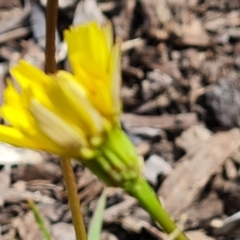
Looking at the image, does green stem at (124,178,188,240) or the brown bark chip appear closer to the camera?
green stem at (124,178,188,240)

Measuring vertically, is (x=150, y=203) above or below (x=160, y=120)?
above

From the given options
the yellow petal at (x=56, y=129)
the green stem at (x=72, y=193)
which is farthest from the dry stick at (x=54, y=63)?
the yellow petal at (x=56, y=129)

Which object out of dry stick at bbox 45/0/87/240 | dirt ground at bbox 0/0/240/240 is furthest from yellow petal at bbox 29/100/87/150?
dirt ground at bbox 0/0/240/240

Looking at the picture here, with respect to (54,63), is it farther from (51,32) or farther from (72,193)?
(72,193)

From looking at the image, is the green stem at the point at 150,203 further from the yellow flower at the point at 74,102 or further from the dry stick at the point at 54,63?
the dry stick at the point at 54,63

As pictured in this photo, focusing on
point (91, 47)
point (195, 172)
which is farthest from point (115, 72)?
point (195, 172)

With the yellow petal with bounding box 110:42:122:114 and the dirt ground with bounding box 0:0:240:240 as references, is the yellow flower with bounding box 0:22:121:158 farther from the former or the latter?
the dirt ground with bounding box 0:0:240:240
